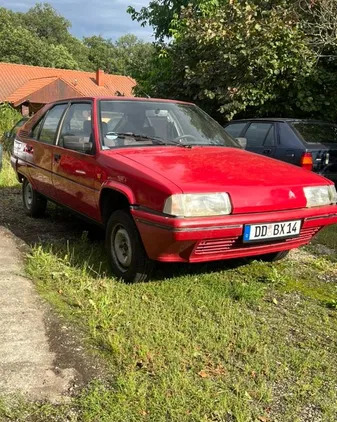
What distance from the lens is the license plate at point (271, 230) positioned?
11.4 feet

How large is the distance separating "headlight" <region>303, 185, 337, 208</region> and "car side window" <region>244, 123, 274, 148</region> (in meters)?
3.60

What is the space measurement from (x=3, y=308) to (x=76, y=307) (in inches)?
20.7

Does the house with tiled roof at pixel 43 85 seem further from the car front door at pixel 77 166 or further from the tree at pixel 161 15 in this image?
the car front door at pixel 77 166

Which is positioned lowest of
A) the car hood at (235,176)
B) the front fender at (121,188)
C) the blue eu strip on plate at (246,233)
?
the blue eu strip on plate at (246,233)

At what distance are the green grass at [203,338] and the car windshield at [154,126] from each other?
119 centimetres

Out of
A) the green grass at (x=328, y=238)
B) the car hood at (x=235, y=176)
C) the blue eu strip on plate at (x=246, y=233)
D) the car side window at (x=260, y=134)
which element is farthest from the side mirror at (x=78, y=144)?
the car side window at (x=260, y=134)

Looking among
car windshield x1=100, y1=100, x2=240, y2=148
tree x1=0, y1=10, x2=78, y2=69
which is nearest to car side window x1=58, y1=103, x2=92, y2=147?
car windshield x1=100, y1=100, x2=240, y2=148

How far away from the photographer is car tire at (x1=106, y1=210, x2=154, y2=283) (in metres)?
3.69

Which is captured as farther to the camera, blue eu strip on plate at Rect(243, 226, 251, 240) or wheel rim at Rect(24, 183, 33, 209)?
wheel rim at Rect(24, 183, 33, 209)

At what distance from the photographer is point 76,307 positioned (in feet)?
11.2

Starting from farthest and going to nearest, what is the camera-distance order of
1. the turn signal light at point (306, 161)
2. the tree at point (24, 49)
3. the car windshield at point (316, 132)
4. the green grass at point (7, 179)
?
the tree at point (24, 49) < the green grass at point (7, 179) < the car windshield at point (316, 132) < the turn signal light at point (306, 161)

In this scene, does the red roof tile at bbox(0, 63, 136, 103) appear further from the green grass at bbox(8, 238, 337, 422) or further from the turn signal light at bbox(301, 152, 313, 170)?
the green grass at bbox(8, 238, 337, 422)

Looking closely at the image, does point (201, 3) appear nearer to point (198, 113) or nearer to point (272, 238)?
point (198, 113)

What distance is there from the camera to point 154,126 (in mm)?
4562
